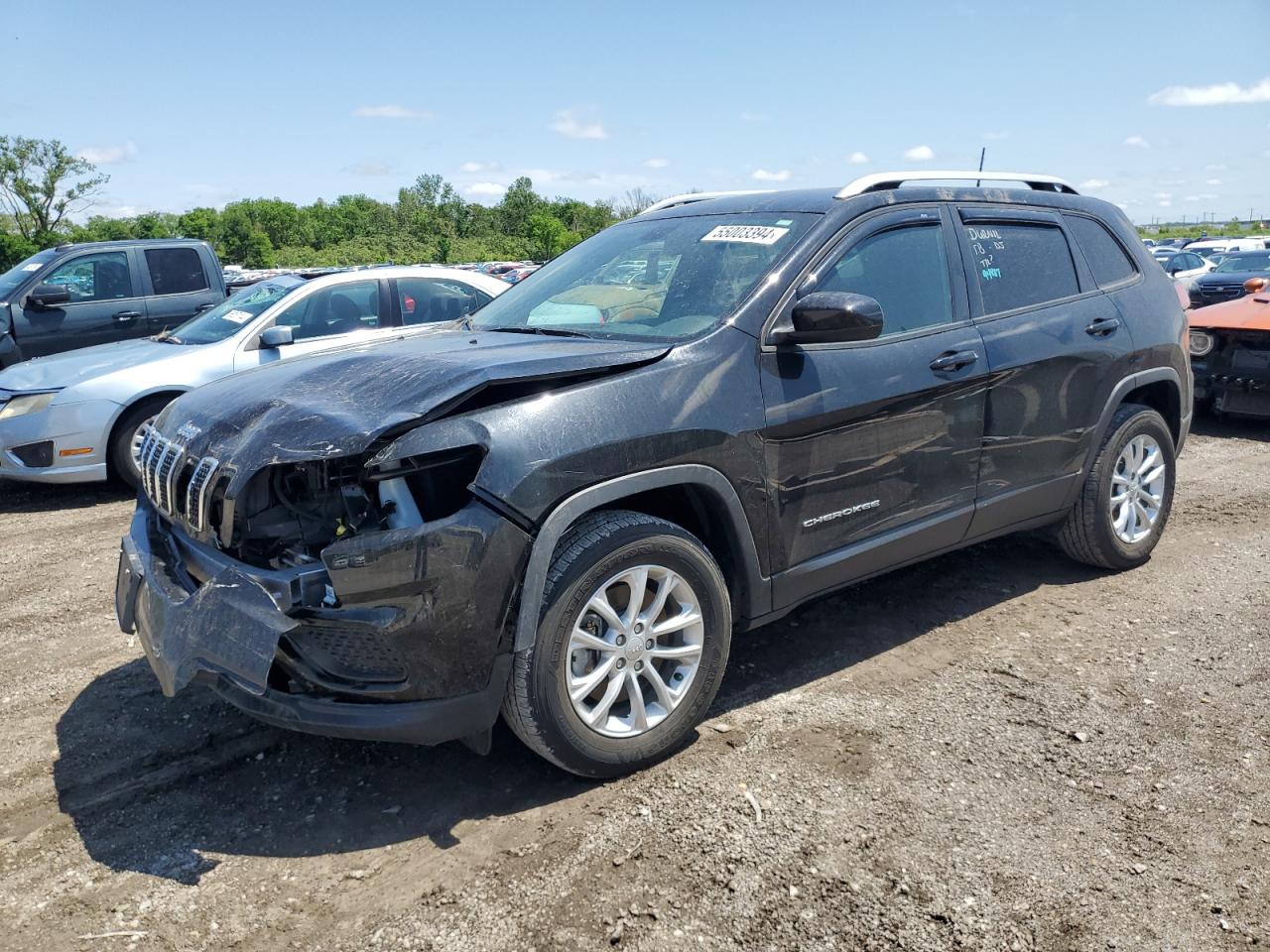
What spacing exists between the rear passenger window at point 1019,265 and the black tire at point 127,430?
5.82 metres

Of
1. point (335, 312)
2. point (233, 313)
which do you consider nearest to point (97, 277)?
point (233, 313)

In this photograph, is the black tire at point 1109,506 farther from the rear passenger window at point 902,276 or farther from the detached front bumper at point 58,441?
the detached front bumper at point 58,441

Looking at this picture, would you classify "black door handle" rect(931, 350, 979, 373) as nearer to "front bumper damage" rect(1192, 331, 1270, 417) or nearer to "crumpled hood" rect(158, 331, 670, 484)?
"crumpled hood" rect(158, 331, 670, 484)

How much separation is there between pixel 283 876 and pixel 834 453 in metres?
2.28

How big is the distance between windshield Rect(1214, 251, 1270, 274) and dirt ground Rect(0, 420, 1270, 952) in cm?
1449

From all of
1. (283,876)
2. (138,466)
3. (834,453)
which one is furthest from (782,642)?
(138,466)

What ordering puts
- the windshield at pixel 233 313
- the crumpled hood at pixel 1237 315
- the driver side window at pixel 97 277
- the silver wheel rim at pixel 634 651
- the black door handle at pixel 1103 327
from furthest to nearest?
1. the driver side window at pixel 97 277
2. the crumpled hood at pixel 1237 315
3. the windshield at pixel 233 313
4. the black door handle at pixel 1103 327
5. the silver wheel rim at pixel 634 651

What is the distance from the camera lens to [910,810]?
305cm

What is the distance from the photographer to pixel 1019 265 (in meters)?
4.45

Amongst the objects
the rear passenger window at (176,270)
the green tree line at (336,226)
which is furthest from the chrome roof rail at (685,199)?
the green tree line at (336,226)

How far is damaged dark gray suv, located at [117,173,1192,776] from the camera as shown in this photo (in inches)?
111

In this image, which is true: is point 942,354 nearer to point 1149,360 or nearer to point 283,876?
point 1149,360

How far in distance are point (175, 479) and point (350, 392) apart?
0.70 meters

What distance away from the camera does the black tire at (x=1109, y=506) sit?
4.77 m
